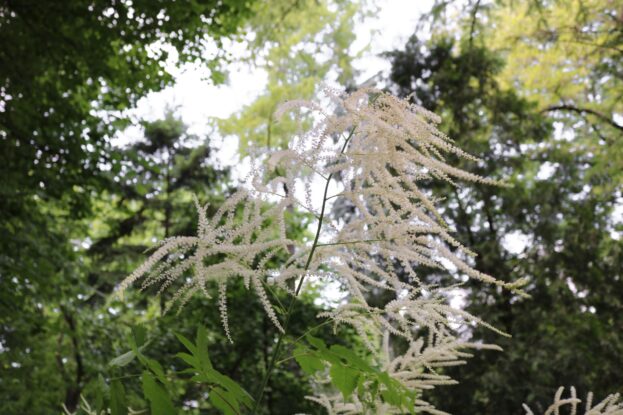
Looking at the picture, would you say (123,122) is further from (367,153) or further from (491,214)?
(367,153)

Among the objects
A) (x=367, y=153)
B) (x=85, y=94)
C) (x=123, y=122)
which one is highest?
(x=85, y=94)

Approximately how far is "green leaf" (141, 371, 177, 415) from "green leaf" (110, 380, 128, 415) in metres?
0.10

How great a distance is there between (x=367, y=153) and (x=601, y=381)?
708cm

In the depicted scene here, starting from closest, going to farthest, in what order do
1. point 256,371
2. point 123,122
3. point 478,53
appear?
point 123,122 → point 256,371 → point 478,53

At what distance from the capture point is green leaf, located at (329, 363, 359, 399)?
1598 mm

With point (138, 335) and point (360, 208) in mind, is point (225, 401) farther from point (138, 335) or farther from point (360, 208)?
point (360, 208)

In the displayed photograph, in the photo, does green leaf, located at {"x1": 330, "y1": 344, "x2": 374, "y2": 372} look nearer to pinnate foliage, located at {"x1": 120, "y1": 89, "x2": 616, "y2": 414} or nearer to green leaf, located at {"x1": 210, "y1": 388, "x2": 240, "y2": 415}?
pinnate foliage, located at {"x1": 120, "y1": 89, "x2": 616, "y2": 414}

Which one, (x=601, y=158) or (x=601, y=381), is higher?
(x=601, y=158)

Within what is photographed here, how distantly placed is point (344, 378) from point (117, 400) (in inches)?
22.7

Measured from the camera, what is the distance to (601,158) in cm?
893

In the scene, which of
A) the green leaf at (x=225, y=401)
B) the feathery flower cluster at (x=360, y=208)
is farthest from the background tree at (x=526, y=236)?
the green leaf at (x=225, y=401)

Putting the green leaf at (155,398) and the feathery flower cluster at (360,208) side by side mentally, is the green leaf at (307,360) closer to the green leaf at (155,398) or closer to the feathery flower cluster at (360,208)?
the feathery flower cluster at (360,208)

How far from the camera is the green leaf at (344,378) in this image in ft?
5.24

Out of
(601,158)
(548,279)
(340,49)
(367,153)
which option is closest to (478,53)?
(601,158)
